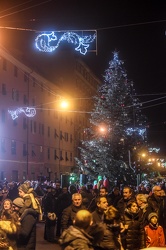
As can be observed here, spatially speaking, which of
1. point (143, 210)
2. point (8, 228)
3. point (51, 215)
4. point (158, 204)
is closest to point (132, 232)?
point (143, 210)

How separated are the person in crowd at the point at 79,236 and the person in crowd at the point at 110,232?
2.85 ft

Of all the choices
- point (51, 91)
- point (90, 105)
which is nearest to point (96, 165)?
point (51, 91)

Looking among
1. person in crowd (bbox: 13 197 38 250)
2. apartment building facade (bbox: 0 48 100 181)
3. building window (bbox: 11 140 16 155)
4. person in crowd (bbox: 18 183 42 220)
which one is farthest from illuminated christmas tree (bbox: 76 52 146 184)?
person in crowd (bbox: 13 197 38 250)

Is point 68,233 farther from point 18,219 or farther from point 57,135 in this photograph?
point 57,135

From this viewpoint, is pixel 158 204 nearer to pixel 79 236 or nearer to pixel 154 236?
pixel 154 236

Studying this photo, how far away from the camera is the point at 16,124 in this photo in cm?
5441

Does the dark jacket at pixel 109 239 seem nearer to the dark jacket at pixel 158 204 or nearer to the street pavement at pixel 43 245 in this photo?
the dark jacket at pixel 158 204

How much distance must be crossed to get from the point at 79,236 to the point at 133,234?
364cm

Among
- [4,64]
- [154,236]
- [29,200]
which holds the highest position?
[4,64]

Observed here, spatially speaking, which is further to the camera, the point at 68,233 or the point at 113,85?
the point at 113,85

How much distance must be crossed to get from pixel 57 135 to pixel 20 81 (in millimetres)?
16344

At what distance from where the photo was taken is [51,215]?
14695mm

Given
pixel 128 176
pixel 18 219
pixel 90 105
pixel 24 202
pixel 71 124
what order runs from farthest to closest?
pixel 90 105
pixel 71 124
pixel 128 176
pixel 24 202
pixel 18 219

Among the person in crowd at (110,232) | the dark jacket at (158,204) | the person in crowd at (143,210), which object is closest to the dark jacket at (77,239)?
the person in crowd at (110,232)
